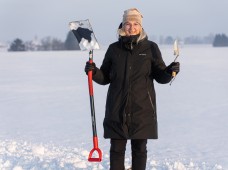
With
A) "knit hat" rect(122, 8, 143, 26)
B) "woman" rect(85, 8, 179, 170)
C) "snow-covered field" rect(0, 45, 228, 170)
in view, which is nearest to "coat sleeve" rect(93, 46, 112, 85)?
Result: "woman" rect(85, 8, 179, 170)

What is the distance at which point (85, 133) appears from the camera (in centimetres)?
712

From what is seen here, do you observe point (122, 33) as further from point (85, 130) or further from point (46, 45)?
point (46, 45)

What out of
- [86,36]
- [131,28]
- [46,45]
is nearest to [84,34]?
[86,36]

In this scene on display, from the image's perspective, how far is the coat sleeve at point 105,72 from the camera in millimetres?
3594

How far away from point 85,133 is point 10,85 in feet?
29.6


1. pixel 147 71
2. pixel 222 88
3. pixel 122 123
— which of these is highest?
pixel 147 71

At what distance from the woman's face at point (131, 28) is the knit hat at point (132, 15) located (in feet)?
0.09

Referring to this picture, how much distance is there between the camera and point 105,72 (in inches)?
145

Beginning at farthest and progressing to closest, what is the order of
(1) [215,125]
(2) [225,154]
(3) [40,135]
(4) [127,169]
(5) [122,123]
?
(1) [215,125]
(3) [40,135]
(2) [225,154]
(4) [127,169]
(5) [122,123]

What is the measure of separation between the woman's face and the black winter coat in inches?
4.7

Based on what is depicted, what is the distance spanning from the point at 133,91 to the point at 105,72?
36cm

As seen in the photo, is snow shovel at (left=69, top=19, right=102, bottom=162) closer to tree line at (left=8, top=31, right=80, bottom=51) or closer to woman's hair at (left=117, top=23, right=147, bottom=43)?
woman's hair at (left=117, top=23, right=147, bottom=43)

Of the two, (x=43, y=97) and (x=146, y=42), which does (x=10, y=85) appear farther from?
(x=146, y=42)

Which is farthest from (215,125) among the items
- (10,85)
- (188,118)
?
(10,85)
